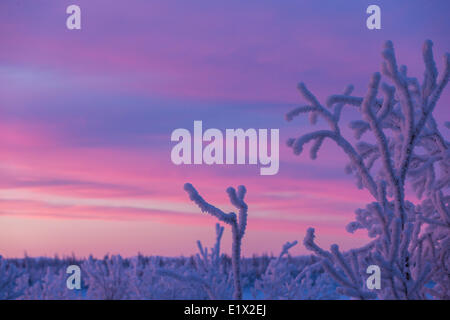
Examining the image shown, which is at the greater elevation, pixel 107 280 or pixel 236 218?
pixel 236 218

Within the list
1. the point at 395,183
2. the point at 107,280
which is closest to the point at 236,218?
the point at 395,183

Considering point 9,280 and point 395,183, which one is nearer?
point 395,183

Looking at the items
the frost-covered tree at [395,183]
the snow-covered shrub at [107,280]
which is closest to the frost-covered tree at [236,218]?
the frost-covered tree at [395,183]

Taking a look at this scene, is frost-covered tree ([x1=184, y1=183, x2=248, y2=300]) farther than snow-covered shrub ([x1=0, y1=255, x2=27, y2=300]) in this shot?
No

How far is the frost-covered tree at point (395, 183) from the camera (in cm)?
334

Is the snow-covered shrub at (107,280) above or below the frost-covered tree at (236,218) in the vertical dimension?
below

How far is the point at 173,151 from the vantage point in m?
4.09

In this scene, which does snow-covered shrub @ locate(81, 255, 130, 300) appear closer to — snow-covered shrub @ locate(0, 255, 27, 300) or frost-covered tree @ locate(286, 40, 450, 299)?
snow-covered shrub @ locate(0, 255, 27, 300)

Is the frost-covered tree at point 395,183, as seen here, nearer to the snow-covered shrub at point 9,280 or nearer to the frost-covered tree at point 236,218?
the frost-covered tree at point 236,218

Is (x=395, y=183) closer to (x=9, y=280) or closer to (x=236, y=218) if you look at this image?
(x=236, y=218)

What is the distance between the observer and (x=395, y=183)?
3.43 m

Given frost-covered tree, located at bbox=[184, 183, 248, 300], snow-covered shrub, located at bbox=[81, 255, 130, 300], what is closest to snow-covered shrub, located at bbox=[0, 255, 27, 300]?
snow-covered shrub, located at bbox=[81, 255, 130, 300]

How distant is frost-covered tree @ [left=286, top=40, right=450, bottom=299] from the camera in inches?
131
